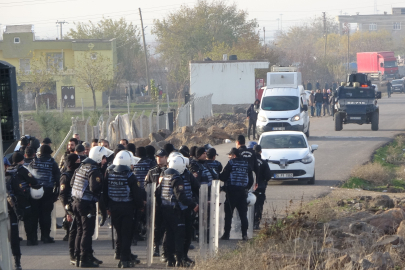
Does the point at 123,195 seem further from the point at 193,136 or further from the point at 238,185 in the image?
the point at 193,136

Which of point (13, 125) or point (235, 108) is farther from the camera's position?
point (235, 108)

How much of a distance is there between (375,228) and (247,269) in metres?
3.01

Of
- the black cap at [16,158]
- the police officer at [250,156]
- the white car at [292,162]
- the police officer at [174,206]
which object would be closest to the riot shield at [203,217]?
the police officer at [174,206]

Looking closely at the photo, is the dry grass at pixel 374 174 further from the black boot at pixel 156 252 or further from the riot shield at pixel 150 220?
the riot shield at pixel 150 220

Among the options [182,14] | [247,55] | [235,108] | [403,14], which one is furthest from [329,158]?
[403,14]

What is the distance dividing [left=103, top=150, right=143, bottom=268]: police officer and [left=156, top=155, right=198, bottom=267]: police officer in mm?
350

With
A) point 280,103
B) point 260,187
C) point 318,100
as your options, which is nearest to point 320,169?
point 280,103

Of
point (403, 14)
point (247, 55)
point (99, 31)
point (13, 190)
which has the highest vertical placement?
point (403, 14)

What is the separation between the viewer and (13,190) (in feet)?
27.0

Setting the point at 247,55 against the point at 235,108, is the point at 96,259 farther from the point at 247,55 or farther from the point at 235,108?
the point at 247,55

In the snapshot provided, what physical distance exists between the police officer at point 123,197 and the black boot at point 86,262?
16.3 inches

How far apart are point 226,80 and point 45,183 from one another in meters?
34.7

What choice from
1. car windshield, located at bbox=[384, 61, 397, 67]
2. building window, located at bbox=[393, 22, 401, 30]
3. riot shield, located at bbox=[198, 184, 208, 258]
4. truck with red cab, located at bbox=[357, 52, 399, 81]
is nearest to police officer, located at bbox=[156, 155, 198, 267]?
riot shield, located at bbox=[198, 184, 208, 258]

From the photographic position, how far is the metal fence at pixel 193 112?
29.6 m
